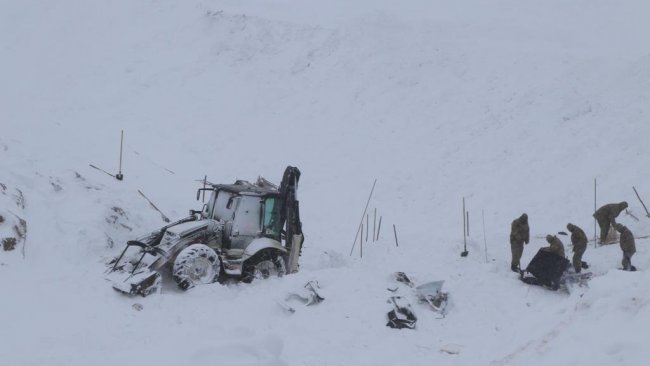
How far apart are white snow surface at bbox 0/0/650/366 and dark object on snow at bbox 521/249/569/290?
420mm

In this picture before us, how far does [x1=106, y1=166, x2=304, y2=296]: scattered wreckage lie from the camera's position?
9.94 m

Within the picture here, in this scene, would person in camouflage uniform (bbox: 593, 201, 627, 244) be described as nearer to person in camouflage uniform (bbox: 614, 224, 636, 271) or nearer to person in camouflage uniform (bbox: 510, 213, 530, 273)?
person in camouflage uniform (bbox: 614, 224, 636, 271)

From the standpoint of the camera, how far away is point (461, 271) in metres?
11.4

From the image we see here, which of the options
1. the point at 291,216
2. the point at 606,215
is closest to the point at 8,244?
the point at 291,216

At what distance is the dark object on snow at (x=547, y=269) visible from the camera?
10.8 metres

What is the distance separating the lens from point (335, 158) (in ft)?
74.9

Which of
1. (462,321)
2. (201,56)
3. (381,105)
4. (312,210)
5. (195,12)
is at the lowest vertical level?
(462,321)

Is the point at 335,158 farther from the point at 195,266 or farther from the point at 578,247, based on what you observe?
the point at 195,266

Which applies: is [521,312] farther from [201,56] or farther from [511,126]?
[201,56]

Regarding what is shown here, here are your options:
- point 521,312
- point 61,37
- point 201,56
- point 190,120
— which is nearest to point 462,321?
point 521,312

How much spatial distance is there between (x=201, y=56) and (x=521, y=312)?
2488 cm

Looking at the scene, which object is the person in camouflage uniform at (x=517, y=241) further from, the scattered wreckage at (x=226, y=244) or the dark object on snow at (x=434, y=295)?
the scattered wreckage at (x=226, y=244)

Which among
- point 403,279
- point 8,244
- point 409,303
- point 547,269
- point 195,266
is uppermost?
point 8,244

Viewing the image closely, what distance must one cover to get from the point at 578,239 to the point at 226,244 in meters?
7.19
